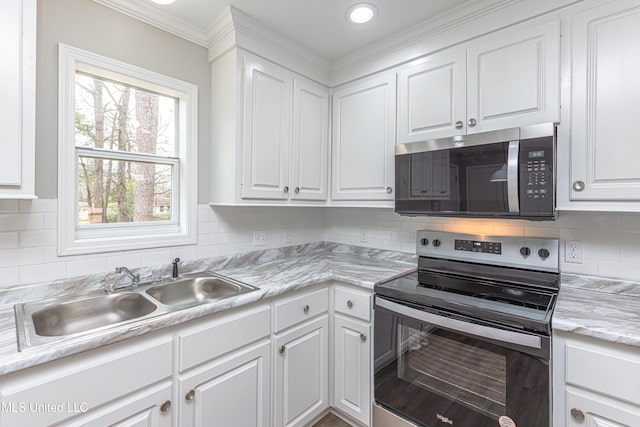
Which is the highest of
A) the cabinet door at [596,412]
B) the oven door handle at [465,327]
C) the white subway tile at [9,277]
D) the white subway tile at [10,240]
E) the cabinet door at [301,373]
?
the white subway tile at [10,240]

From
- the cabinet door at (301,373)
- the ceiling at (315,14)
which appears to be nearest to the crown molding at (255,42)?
the ceiling at (315,14)

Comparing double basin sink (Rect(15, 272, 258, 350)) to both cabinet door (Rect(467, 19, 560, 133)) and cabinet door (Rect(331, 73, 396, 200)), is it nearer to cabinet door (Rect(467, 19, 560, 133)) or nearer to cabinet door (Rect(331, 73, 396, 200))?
cabinet door (Rect(331, 73, 396, 200))

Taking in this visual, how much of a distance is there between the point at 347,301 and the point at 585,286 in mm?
Result: 1250

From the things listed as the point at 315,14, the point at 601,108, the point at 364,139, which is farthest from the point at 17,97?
the point at 601,108

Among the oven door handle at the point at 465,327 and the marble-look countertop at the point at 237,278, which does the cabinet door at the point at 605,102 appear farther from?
the marble-look countertop at the point at 237,278

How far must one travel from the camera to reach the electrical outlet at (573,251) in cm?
161

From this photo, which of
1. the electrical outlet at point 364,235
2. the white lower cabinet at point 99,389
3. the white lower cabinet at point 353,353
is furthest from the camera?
the electrical outlet at point 364,235

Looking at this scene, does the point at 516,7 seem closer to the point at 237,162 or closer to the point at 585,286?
the point at 585,286

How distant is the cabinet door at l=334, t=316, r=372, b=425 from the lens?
1725 millimetres

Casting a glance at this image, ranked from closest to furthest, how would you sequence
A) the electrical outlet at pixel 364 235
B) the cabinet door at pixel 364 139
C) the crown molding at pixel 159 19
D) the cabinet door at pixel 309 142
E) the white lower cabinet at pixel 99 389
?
the white lower cabinet at pixel 99 389 < the crown molding at pixel 159 19 < the cabinet door at pixel 364 139 < the cabinet door at pixel 309 142 < the electrical outlet at pixel 364 235

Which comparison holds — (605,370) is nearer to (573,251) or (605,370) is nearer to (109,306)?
(573,251)

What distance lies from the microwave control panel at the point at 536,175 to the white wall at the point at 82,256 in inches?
64.4

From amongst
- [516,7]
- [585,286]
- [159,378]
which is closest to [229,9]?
[516,7]

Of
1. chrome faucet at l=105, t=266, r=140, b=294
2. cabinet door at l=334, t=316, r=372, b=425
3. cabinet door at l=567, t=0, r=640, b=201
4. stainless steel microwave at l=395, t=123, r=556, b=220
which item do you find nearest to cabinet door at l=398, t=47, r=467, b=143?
stainless steel microwave at l=395, t=123, r=556, b=220
